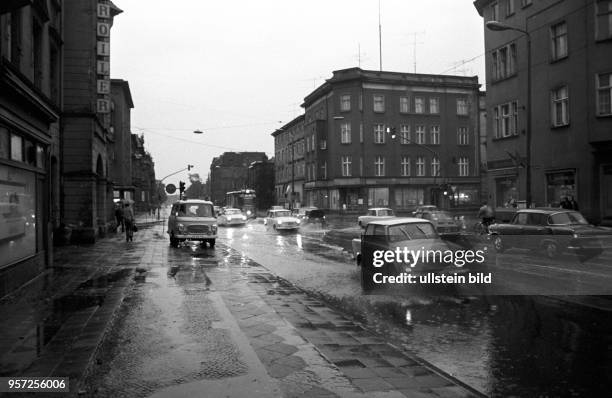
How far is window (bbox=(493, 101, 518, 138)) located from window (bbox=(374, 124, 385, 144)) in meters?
27.4

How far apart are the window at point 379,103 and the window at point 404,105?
229 centimetres

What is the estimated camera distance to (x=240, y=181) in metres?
125

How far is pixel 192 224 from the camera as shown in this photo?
22.1 metres

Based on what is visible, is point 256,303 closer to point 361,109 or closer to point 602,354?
point 602,354

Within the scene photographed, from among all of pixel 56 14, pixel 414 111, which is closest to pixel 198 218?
pixel 56 14

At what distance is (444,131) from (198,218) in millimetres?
44012

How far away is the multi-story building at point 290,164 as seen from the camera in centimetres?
7038

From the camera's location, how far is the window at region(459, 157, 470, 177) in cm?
6094

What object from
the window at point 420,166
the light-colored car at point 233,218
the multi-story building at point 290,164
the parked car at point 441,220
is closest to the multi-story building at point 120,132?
the multi-story building at point 290,164

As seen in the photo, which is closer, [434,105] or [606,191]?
[606,191]

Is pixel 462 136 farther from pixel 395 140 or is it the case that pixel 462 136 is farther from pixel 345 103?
pixel 345 103

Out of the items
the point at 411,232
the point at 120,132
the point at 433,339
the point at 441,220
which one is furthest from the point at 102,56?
the point at 120,132

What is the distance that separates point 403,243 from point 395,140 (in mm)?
49720

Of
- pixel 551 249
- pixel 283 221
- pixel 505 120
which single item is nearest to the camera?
pixel 551 249
